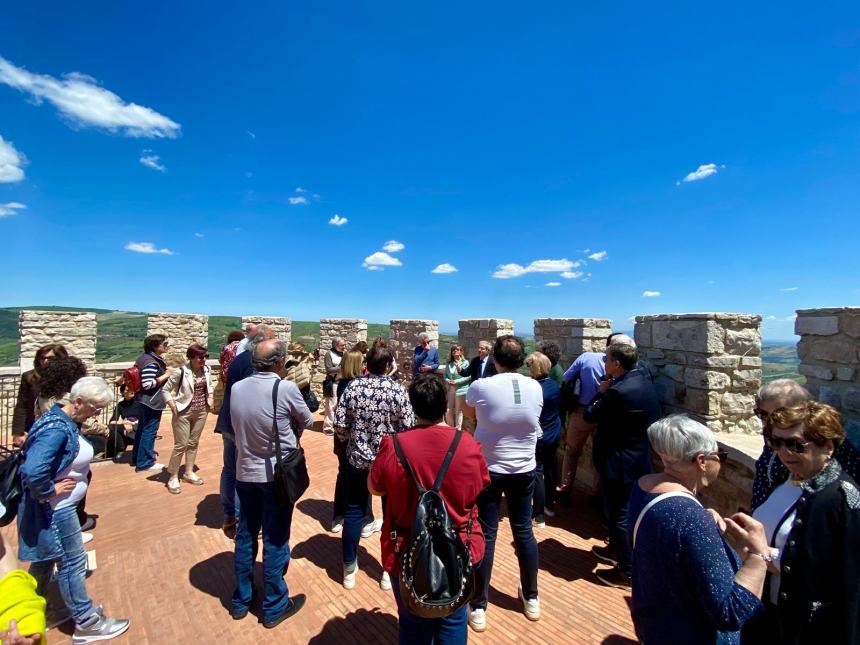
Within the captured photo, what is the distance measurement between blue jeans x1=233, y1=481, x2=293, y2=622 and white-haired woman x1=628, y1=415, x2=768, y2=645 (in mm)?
2313

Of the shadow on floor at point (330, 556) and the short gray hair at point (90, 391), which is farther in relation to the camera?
the shadow on floor at point (330, 556)

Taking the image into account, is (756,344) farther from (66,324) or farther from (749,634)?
(66,324)

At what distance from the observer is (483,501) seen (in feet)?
9.43

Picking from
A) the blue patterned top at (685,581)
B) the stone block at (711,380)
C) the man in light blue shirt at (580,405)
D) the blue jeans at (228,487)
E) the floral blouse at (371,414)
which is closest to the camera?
the blue patterned top at (685,581)

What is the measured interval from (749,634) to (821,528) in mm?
682

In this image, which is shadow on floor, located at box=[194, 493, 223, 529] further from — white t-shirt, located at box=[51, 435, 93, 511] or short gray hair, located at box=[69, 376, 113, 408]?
short gray hair, located at box=[69, 376, 113, 408]

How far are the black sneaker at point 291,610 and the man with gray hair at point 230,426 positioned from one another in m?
0.88

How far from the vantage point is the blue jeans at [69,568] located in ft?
8.33

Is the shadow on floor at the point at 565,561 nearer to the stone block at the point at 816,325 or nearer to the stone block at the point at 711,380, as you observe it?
the stone block at the point at 711,380

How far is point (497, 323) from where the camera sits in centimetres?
678

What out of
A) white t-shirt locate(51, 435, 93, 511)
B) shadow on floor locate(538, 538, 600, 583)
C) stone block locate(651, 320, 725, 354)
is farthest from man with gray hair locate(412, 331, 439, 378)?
white t-shirt locate(51, 435, 93, 511)

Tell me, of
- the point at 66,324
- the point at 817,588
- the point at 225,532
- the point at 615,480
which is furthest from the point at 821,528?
the point at 66,324

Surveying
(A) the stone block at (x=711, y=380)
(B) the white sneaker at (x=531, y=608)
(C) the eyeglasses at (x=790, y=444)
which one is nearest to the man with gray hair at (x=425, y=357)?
(A) the stone block at (x=711, y=380)

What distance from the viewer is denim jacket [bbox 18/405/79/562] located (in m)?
2.31
